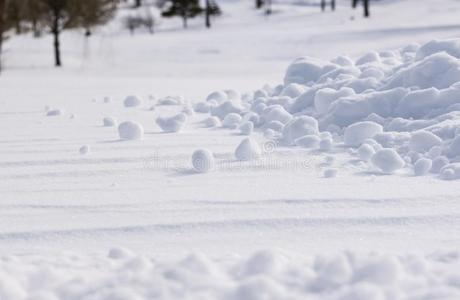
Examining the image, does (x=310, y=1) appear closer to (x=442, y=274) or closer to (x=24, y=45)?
(x=24, y=45)

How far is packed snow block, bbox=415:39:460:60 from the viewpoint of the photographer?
396 centimetres

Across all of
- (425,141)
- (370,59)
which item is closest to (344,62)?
(370,59)

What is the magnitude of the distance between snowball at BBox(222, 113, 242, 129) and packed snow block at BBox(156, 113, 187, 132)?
11.1 inches

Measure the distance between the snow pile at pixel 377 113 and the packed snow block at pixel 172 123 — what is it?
12.0 inches

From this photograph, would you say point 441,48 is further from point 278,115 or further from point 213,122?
point 213,122

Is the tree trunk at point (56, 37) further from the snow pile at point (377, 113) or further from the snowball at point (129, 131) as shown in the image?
the snowball at point (129, 131)

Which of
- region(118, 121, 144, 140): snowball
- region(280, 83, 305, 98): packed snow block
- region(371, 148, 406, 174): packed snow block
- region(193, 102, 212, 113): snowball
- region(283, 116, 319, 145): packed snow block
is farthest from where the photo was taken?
region(193, 102, 212, 113): snowball

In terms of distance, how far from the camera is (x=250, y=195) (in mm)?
2334

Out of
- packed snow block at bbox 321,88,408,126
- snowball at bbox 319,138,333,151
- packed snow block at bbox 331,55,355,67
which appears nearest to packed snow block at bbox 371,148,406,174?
snowball at bbox 319,138,333,151

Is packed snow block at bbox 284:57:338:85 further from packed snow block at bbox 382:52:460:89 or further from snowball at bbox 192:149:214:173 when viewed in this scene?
snowball at bbox 192:149:214:173

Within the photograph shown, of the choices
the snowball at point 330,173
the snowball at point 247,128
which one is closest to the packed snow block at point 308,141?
the snowball at point 247,128

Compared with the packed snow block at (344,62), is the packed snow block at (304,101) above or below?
below

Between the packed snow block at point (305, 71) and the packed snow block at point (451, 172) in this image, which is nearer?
the packed snow block at point (451, 172)

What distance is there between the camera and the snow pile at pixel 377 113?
110 inches
